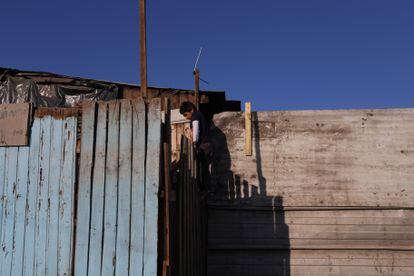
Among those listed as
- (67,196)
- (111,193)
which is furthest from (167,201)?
(67,196)

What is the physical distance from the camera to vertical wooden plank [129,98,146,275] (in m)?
4.41

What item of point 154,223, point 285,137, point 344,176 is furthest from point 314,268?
point 154,223

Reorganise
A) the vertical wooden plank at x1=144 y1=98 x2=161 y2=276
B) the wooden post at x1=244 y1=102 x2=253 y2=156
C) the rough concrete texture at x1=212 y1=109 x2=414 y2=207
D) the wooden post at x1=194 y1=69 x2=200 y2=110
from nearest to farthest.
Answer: the vertical wooden plank at x1=144 y1=98 x2=161 y2=276 → the rough concrete texture at x1=212 y1=109 x2=414 y2=207 → the wooden post at x1=244 y1=102 x2=253 y2=156 → the wooden post at x1=194 y1=69 x2=200 y2=110

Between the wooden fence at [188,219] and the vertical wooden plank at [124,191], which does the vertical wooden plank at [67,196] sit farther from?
the wooden fence at [188,219]

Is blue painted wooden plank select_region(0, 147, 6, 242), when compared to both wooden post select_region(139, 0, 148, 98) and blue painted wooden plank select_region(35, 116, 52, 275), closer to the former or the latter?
blue painted wooden plank select_region(35, 116, 52, 275)

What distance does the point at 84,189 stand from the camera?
184 inches

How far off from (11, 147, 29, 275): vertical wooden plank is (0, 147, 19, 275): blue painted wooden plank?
5 cm

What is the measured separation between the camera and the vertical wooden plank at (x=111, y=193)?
450 cm

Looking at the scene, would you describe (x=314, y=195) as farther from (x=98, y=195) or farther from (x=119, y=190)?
(x=98, y=195)

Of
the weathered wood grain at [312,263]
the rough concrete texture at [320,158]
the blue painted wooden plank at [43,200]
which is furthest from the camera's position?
the rough concrete texture at [320,158]

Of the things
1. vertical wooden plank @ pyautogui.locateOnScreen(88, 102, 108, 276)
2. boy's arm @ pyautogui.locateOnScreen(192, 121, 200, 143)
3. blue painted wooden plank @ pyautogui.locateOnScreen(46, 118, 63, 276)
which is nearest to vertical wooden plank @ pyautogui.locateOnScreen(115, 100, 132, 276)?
vertical wooden plank @ pyautogui.locateOnScreen(88, 102, 108, 276)

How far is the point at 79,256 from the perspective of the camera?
457 cm

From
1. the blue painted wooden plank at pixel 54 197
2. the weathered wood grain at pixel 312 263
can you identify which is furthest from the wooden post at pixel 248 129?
the blue painted wooden plank at pixel 54 197

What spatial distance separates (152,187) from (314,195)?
12.9 ft
